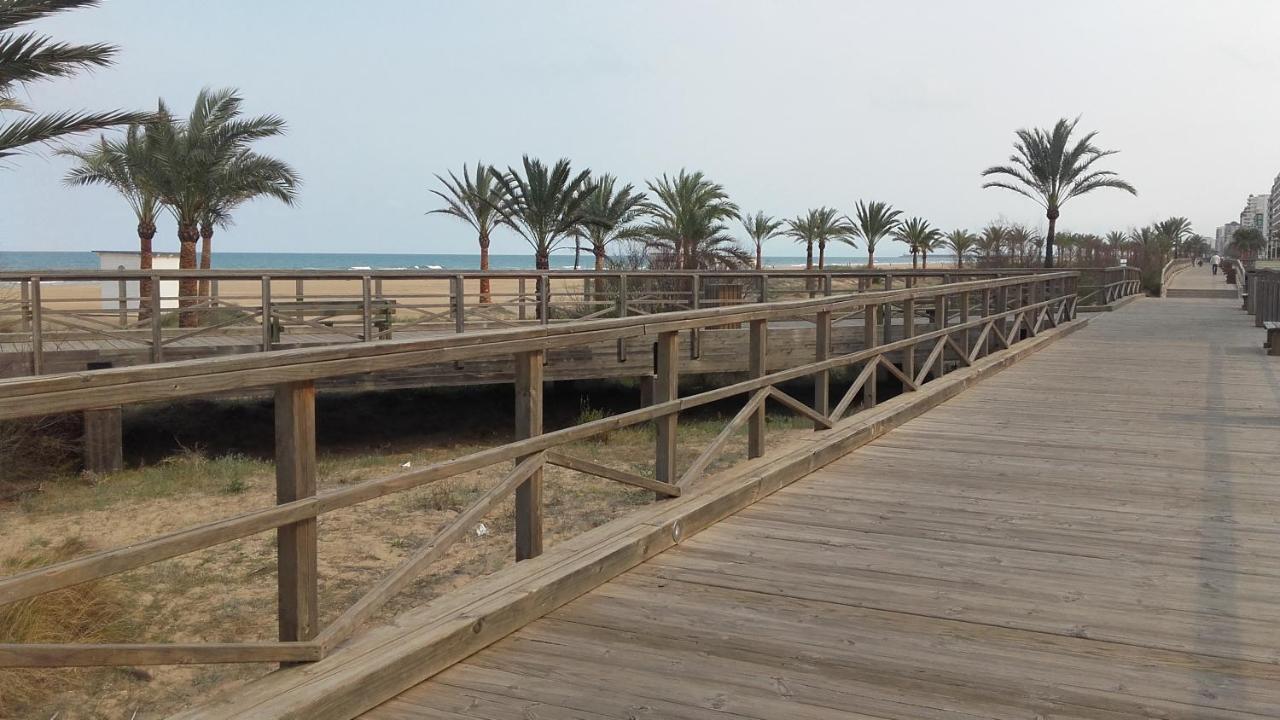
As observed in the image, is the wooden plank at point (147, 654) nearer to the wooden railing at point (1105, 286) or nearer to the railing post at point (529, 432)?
the railing post at point (529, 432)

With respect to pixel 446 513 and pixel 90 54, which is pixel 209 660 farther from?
pixel 90 54

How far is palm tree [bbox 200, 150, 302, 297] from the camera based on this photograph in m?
27.3

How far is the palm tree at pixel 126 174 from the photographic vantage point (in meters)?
26.7

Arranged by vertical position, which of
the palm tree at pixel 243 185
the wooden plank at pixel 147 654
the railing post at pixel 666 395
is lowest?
the wooden plank at pixel 147 654

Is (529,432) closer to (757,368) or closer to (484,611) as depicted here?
(484,611)

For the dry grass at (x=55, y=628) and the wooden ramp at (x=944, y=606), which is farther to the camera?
→ the dry grass at (x=55, y=628)

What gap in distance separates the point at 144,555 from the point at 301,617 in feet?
2.35

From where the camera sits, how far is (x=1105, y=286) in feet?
100.0

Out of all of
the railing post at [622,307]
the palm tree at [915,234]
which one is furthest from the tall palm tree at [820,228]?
the railing post at [622,307]

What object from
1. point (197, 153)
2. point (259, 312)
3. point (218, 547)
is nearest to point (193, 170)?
point (197, 153)

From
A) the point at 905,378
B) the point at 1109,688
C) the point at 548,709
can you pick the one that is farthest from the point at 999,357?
the point at 548,709

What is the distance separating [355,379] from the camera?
15.5 metres

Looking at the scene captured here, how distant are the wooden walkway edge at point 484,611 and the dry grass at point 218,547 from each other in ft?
6.24

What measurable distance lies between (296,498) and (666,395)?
2648 millimetres
